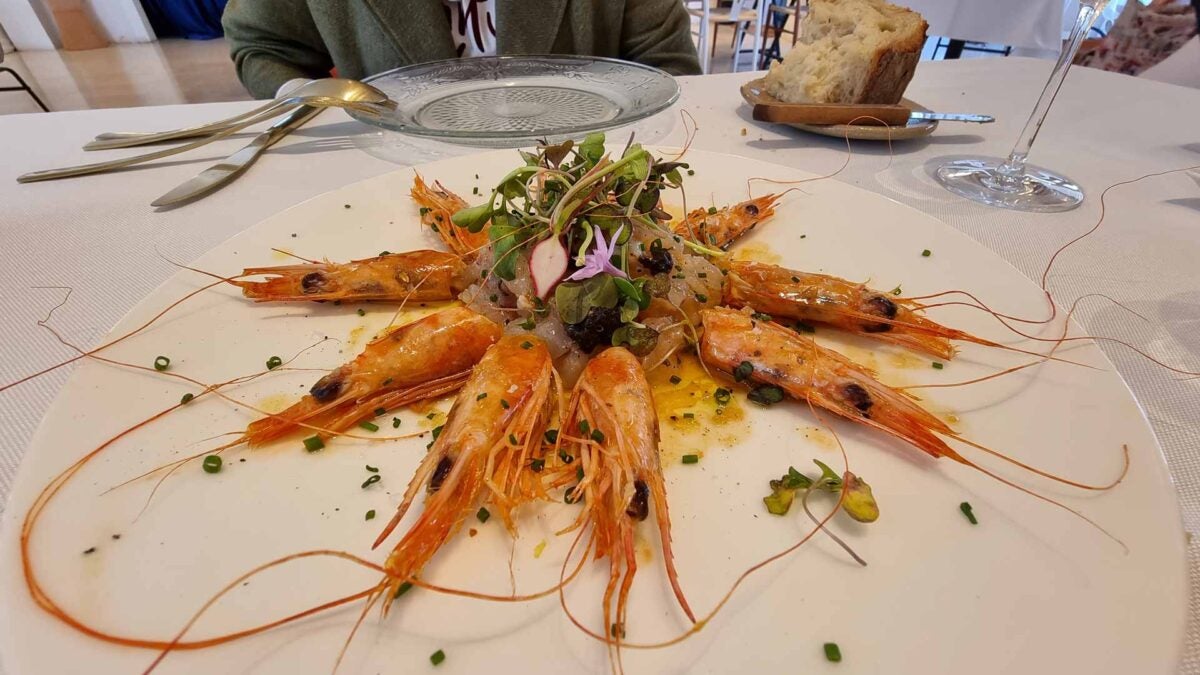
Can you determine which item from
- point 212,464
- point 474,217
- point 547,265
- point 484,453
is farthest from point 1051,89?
point 212,464

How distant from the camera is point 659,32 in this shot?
3662 mm

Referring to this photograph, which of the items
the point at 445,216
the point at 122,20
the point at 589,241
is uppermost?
the point at 589,241

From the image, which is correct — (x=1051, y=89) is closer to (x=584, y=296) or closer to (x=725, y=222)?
(x=725, y=222)

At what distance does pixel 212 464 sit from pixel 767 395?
1.07 meters

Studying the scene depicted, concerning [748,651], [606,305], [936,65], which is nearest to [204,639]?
[748,651]

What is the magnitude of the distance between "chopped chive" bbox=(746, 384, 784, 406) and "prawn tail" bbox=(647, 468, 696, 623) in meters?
0.32

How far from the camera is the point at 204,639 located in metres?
0.76

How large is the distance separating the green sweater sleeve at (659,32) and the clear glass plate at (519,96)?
1043mm

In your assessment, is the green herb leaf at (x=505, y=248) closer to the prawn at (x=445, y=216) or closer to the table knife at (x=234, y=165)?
the prawn at (x=445, y=216)

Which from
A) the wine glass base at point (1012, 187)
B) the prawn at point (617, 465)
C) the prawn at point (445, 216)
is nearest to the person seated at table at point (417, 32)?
the prawn at point (445, 216)

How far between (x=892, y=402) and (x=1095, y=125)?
8.00ft

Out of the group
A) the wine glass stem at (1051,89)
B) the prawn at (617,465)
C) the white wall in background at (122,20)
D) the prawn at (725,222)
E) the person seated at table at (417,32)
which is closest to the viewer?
the prawn at (617,465)

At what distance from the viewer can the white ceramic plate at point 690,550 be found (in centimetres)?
75

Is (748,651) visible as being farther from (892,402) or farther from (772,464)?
(892,402)
